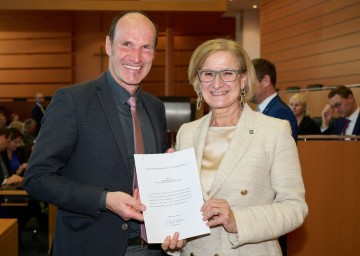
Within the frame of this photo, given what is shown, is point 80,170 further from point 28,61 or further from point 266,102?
point 28,61

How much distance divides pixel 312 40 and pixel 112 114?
836 cm

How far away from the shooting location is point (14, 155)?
5.74 metres

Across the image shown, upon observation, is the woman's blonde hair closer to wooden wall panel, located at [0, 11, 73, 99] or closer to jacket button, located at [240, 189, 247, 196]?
jacket button, located at [240, 189, 247, 196]

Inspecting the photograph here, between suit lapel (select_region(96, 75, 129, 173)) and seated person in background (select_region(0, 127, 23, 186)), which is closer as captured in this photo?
suit lapel (select_region(96, 75, 129, 173))

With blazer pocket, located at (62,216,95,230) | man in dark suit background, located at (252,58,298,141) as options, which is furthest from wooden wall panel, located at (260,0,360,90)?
blazer pocket, located at (62,216,95,230)

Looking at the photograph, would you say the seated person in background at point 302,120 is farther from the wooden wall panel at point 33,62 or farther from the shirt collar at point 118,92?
the wooden wall panel at point 33,62

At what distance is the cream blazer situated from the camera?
1.64m

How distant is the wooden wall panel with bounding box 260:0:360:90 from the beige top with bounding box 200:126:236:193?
6.45 m

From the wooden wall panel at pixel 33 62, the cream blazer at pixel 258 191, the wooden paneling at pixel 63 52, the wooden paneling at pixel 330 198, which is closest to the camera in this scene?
the cream blazer at pixel 258 191

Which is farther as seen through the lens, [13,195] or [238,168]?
[13,195]

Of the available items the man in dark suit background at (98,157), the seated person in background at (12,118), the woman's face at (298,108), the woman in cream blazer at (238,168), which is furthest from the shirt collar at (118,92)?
the seated person in background at (12,118)

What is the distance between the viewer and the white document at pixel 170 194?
1.54m

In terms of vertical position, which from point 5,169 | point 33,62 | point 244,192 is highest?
point 33,62

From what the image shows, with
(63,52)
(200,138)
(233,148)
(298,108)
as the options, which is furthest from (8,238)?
(63,52)
